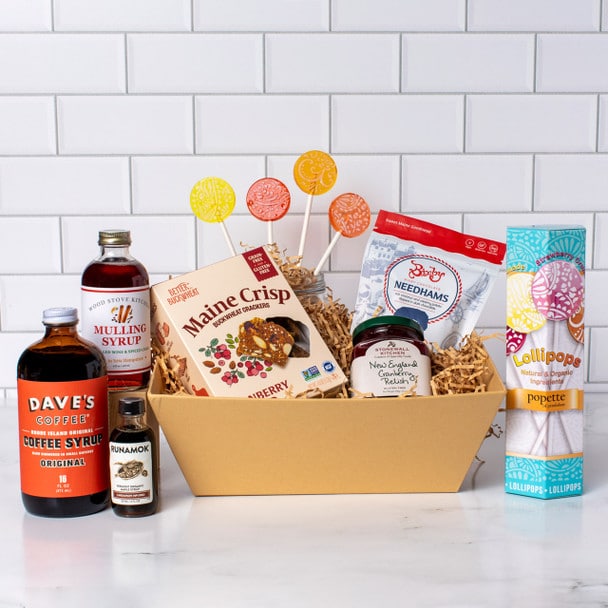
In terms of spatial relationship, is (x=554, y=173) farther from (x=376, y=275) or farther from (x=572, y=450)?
(x=572, y=450)

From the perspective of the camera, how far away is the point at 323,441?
1069mm

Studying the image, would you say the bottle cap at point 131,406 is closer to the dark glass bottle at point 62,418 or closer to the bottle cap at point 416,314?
the dark glass bottle at point 62,418

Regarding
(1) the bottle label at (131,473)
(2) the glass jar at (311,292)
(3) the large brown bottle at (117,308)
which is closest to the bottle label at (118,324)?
(3) the large brown bottle at (117,308)

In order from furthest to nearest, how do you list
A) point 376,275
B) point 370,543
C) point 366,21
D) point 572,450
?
point 366,21 < point 376,275 < point 572,450 < point 370,543

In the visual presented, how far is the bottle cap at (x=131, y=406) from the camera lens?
1.01 metres

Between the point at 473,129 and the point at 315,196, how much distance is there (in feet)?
0.91

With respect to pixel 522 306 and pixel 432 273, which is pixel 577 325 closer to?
pixel 522 306

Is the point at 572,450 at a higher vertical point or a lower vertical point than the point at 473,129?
lower

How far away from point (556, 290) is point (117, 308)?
511mm

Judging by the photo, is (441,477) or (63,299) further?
(63,299)

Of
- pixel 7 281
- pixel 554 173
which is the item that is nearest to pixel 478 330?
pixel 554 173

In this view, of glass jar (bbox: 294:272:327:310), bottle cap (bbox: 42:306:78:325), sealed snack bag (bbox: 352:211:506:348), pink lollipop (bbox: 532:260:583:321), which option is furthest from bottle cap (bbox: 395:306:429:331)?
bottle cap (bbox: 42:306:78:325)

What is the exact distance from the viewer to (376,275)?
4.20ft

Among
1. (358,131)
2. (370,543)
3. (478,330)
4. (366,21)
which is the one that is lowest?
(370,543)
